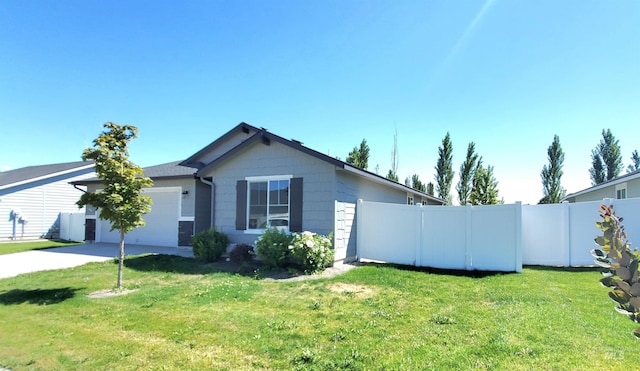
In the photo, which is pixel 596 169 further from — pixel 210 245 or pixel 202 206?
pixel 210 245

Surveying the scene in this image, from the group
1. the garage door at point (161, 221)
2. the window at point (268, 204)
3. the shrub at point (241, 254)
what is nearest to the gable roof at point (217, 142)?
the garage door at point (161, 221)

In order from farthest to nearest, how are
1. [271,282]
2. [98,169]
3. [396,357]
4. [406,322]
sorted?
1. [271,282]
2. [98,169]
3. [406,322]
4. [396,357]

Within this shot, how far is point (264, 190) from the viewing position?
1102 centimetres

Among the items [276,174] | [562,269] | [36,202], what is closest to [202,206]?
[276,174]

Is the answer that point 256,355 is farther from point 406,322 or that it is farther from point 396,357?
point 406,322

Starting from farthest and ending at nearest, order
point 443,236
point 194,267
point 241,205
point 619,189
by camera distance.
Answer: point 619,189, point 241,205, point 194,267, point 443,236

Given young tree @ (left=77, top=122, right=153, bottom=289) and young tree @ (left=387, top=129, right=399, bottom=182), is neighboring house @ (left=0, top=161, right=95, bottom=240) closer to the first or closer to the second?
young tree @ (left=77, top=122, right=153, bottom=289)

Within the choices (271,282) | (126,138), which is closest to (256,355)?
(271,282)

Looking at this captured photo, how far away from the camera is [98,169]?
748cm

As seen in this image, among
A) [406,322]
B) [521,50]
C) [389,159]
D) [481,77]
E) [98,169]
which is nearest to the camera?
[406,322]

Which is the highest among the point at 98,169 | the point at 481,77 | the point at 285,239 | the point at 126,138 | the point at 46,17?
the point at 46,17

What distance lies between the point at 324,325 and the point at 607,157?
3743 centimetres

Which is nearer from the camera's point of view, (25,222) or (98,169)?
(98,169)

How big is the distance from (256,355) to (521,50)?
1132 centimetres
